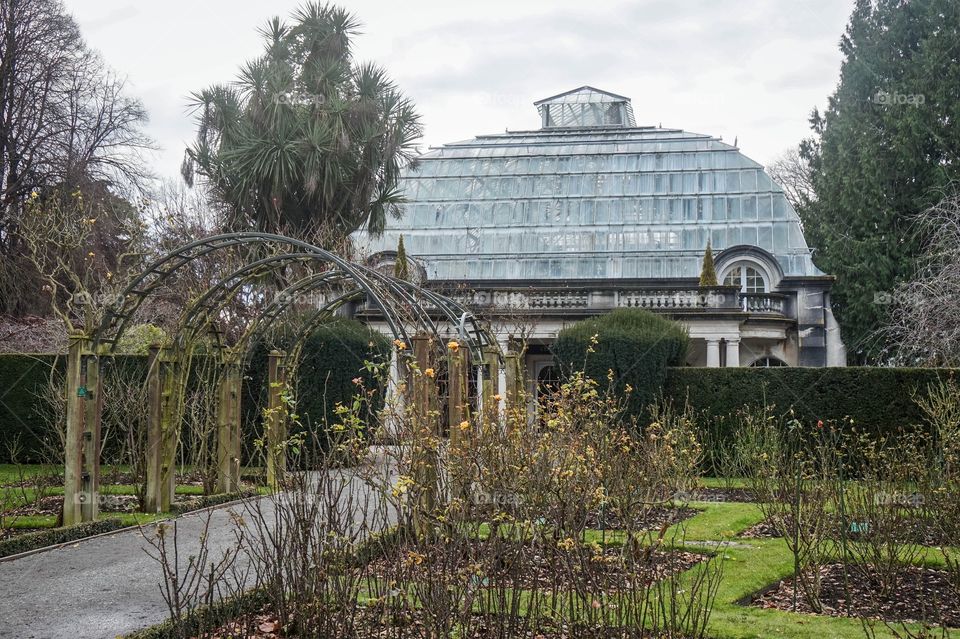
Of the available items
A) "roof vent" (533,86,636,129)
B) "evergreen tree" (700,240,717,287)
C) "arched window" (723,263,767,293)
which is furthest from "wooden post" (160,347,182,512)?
"roof vent" (533,86,636,129)

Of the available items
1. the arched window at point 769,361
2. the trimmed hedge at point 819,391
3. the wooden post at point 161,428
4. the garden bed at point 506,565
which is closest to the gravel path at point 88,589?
the garden bed at point 506,565

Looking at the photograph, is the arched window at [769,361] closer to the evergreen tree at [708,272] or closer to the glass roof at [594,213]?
the glass roof at [594,213]

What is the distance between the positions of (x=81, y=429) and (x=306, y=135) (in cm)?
1521

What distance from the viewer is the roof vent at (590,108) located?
3947cm

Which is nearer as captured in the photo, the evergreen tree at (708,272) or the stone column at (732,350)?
the stone column at (732,350)

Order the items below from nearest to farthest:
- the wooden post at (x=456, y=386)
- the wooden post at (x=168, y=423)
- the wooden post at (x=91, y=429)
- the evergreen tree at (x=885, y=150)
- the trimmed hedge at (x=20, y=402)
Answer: the wooden post at (x=456, y=386) → the wooden post at (x=91, y=429) → the wooden post at (x=168, y=423) → the trimmed hedge at (x=20, y=402) → the evergreen tree at (x=885, y=150)

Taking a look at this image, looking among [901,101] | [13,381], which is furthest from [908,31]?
[13,381]

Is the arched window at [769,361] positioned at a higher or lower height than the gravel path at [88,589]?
higher

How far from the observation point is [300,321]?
1669 centimetres

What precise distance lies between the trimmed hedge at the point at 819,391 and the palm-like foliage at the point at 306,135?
10429 millimetres

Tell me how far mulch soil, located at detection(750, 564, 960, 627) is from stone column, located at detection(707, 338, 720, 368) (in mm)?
17080

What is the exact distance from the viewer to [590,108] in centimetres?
3956

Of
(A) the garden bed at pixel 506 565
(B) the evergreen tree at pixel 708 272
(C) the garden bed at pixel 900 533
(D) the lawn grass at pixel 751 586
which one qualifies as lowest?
(D) the lawn grass at pixel 751 586

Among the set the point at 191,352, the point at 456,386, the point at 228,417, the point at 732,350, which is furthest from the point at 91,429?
the point at 732,350
